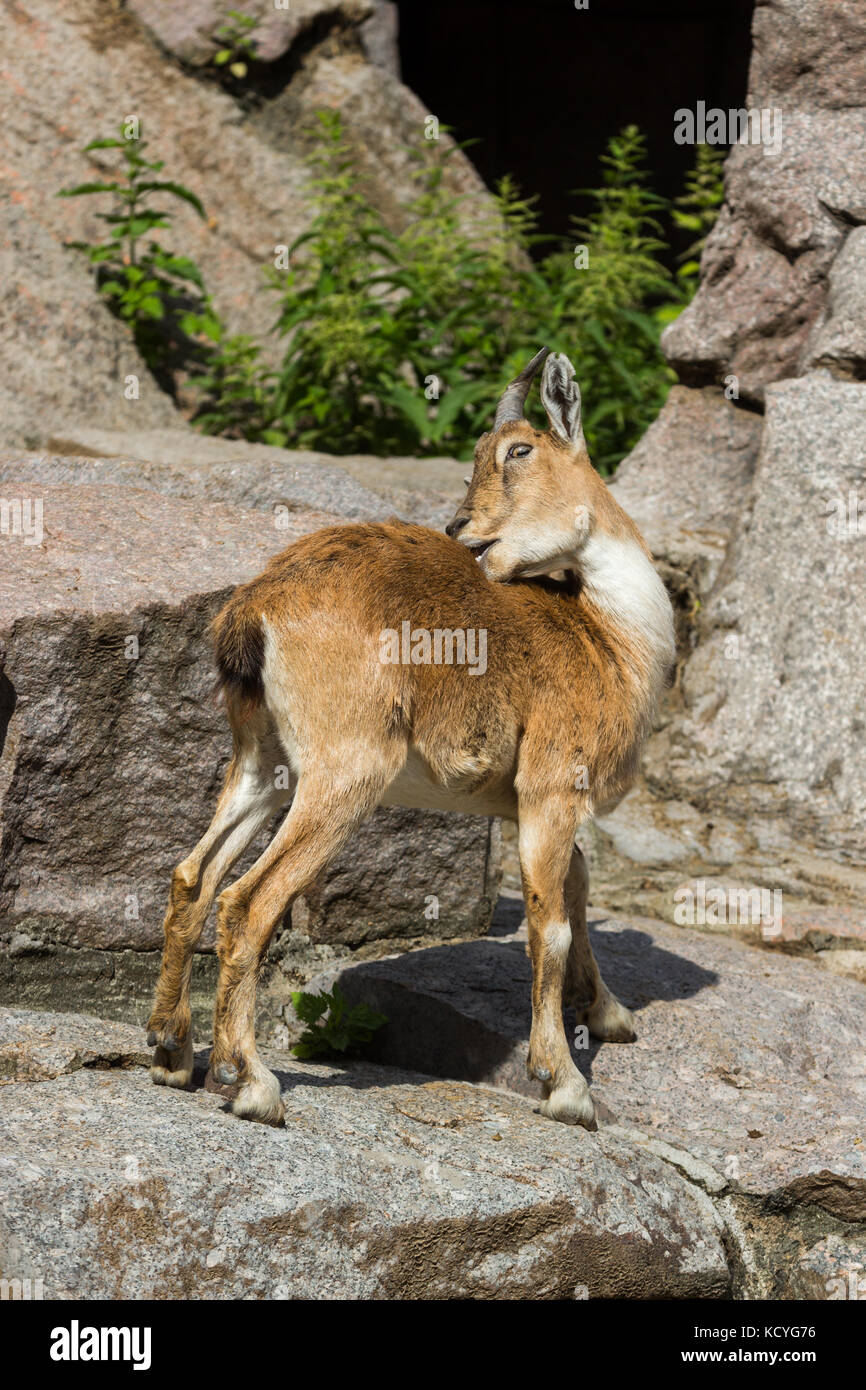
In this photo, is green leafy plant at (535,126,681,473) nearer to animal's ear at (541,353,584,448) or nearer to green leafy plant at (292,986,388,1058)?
animal's ear at (541,353,584,448)

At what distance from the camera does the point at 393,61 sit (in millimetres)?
13914

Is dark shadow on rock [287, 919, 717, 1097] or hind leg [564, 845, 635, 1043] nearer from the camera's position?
dark shadow on rock [287, 919, 717, 1097]

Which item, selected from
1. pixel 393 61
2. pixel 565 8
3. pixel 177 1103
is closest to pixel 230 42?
pixel 393 61

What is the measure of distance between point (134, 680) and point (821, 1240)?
327 centimetres

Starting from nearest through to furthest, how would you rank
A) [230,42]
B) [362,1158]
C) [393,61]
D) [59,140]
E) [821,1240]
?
[362,1158] → [821,1240] → [59,140] → [230,42] → [393,61]

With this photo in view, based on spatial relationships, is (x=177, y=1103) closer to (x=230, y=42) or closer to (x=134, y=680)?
(x=134, y=680)

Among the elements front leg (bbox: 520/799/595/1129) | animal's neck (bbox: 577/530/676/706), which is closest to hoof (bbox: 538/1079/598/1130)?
front leg (bbox: 520/799/595/1129)

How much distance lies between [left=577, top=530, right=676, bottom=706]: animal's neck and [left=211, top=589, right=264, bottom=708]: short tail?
1.39 m

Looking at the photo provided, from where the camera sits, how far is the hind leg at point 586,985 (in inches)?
238

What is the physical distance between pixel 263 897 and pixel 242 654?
2.66ft

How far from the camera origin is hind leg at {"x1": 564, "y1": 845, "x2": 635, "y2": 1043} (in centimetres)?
604

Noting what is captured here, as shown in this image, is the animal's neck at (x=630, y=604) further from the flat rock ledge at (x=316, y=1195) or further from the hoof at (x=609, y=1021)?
the flat rock ledge at (x=316, y=1195)

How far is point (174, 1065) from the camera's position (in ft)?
16.8

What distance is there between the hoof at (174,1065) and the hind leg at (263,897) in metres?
0.23
